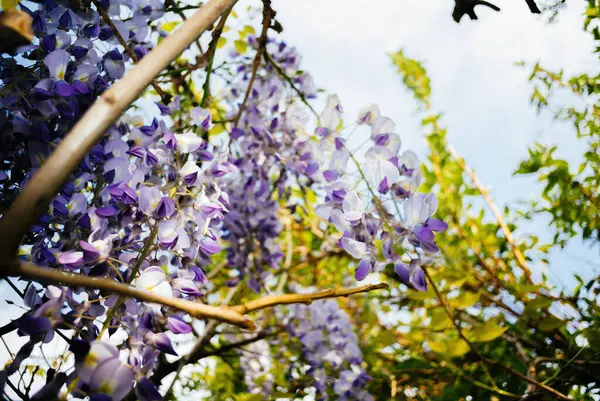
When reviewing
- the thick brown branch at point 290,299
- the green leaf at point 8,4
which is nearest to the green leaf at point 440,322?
the thick brown branch at point 290,299

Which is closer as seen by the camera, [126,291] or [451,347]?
[126,291]

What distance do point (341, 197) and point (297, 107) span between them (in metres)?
0.67

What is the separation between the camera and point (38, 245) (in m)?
0.61

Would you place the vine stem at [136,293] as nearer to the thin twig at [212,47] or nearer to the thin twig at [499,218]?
the thin twig at [212,47]

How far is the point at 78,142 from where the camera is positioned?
12.4 inches

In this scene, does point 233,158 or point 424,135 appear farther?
point 424,135

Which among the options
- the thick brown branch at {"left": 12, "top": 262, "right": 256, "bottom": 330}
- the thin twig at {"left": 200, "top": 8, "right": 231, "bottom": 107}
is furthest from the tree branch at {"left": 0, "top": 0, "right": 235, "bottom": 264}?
the thin twig at {"left": 200, "top": 8, "right": 231, "bottom": 107}

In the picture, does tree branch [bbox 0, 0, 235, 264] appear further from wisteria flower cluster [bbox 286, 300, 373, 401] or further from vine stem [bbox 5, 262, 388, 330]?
wisteria flower cluster [bbox 286, 300, 373, 401]

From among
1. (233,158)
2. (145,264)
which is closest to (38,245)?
(145,264)

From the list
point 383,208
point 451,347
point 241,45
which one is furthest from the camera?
point 241,45

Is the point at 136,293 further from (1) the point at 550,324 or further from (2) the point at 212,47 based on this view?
(1) the point at 550,324

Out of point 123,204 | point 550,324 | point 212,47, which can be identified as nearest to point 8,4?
point 123,204

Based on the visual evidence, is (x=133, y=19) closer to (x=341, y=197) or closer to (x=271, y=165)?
(x=341, y=197)

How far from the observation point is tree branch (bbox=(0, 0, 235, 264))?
0.30m
